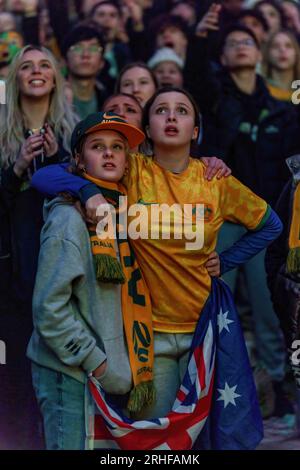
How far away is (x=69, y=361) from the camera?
4.17m

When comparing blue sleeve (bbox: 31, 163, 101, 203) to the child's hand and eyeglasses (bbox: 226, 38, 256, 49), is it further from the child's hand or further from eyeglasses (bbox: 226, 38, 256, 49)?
eyeglasses (bbox: 226, 38, 256, 49)

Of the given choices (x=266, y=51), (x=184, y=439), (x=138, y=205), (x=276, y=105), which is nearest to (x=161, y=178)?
(x=138, y=205)

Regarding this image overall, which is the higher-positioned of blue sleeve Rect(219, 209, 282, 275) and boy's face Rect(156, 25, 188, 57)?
boy's face Rect(156, 25, 188, 57)

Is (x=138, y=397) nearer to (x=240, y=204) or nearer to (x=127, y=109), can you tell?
(x=240, y=204)

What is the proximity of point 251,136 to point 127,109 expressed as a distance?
3.62 feet

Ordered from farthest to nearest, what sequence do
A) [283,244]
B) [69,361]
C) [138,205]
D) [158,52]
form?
[158,52], [283,244], [138,205], [69,361]

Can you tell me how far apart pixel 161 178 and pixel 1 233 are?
37.2 inches

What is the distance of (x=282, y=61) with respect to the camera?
259 inches

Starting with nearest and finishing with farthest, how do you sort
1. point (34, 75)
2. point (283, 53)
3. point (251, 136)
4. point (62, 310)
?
point (62, 310), point (34, 75), point (251, 136), point (283, 53)

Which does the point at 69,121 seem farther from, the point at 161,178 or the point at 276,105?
the point at 276,105

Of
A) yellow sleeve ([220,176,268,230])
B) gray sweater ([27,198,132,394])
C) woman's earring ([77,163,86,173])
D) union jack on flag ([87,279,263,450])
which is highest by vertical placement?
woman's earring ([77,163,86,173])

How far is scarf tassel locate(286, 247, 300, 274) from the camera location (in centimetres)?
476

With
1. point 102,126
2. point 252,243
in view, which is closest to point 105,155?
point 102,126

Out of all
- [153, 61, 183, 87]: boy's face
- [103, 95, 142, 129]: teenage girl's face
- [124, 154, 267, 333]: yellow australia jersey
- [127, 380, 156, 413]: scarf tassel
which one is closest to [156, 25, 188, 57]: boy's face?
[153, 61, 183, 87]: boy's face
